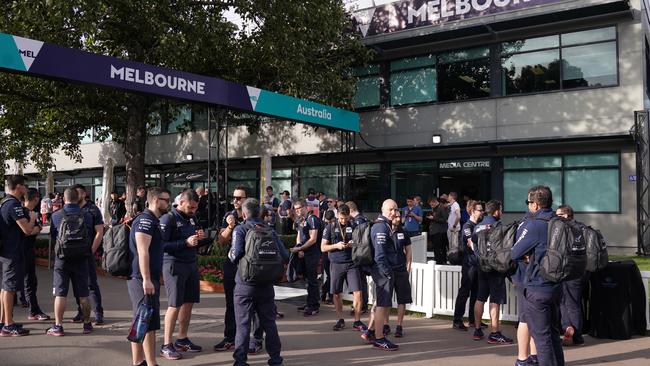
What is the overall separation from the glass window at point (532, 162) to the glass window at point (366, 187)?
15.6 ft

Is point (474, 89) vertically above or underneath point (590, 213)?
above

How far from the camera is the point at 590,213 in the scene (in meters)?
16.3

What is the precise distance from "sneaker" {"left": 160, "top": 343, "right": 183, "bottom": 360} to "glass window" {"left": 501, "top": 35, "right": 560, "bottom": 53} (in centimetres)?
A: 1533

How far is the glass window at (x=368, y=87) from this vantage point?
67.5ft

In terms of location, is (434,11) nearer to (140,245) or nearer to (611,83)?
(611,83)

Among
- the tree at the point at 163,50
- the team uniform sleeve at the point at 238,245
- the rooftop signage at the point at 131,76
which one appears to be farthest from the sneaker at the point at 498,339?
the tree at the point at 163,50

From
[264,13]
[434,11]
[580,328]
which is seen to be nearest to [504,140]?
[434,11]

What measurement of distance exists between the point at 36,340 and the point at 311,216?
4138 mm

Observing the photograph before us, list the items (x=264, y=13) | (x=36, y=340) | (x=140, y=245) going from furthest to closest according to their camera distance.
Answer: (x=264, y=13), (x=36, y=340), (x=140, y=245)

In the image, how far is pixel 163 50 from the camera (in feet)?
44.4

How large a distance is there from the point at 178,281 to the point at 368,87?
1580 cm

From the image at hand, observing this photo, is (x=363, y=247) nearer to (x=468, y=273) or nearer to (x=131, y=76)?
(x=468, y=273)

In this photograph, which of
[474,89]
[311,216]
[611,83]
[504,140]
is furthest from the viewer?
[474,89]

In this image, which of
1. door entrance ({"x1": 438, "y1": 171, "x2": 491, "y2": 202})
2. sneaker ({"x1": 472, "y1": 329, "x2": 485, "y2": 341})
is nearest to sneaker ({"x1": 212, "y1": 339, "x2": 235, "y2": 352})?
sneaker ({"x1": 472, "y1": 329, "x2": 485, "y2": 341})
